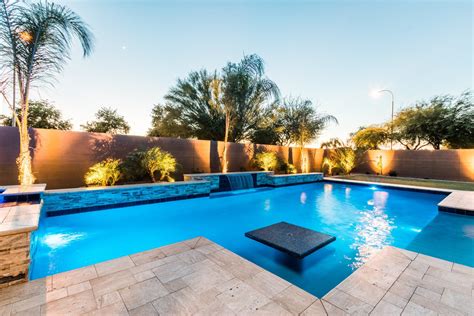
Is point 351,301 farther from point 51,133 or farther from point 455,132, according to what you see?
point 455,132


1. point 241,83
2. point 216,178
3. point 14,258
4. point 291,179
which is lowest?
point 291,179

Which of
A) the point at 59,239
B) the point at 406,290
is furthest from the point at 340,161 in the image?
the point at 59,239

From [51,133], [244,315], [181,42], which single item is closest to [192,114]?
[181,42]

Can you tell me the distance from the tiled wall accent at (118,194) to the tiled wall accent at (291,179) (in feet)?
12.3

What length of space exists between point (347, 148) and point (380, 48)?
6.18 meters

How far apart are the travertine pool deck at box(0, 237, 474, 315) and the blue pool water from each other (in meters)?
0.62

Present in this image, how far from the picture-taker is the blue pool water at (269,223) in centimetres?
294

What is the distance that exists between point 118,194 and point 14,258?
12.3ft

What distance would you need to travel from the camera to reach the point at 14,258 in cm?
201

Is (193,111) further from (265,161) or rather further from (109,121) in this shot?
(109,121)

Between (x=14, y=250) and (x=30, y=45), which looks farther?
(x=30, y=45)

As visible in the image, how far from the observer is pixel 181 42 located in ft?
30.9

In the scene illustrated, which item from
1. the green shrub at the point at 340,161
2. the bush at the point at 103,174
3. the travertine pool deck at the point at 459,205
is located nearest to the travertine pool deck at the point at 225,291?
the travertine pool deck at the point at 459,205

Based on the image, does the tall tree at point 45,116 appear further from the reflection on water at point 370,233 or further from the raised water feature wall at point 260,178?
the reflection on water at point 370,233
